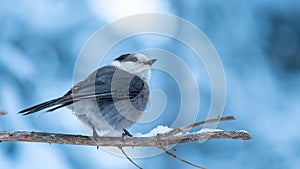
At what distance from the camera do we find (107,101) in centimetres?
301

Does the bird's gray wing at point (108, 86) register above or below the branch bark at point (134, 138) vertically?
above

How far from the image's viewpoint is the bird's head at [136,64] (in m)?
3.51

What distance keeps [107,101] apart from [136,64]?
0.62 metres

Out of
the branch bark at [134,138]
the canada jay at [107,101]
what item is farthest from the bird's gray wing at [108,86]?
the branch bark at [134,138]

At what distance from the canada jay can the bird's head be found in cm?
19

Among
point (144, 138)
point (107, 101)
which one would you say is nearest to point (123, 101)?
point (107, 101)

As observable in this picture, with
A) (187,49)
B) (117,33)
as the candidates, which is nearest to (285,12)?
(187,49)

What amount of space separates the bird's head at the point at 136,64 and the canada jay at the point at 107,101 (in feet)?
0.61

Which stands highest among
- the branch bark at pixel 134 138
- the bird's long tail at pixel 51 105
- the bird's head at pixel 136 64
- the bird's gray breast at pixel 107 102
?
the bird's head at pixel 136 64

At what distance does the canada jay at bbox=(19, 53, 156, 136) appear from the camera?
2929 millimetres

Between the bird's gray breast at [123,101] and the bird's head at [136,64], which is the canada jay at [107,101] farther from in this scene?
the bird's head at [136,64]

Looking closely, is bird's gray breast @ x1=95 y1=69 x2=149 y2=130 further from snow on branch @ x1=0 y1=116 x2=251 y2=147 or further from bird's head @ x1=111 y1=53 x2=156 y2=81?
snow on branch @ x1=0 y1=116 x2=251 y2=147

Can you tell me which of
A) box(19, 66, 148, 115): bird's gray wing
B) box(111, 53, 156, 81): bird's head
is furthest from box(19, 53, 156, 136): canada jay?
box(111, 53, 156, 81): bird's head

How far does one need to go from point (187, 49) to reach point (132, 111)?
941mm
